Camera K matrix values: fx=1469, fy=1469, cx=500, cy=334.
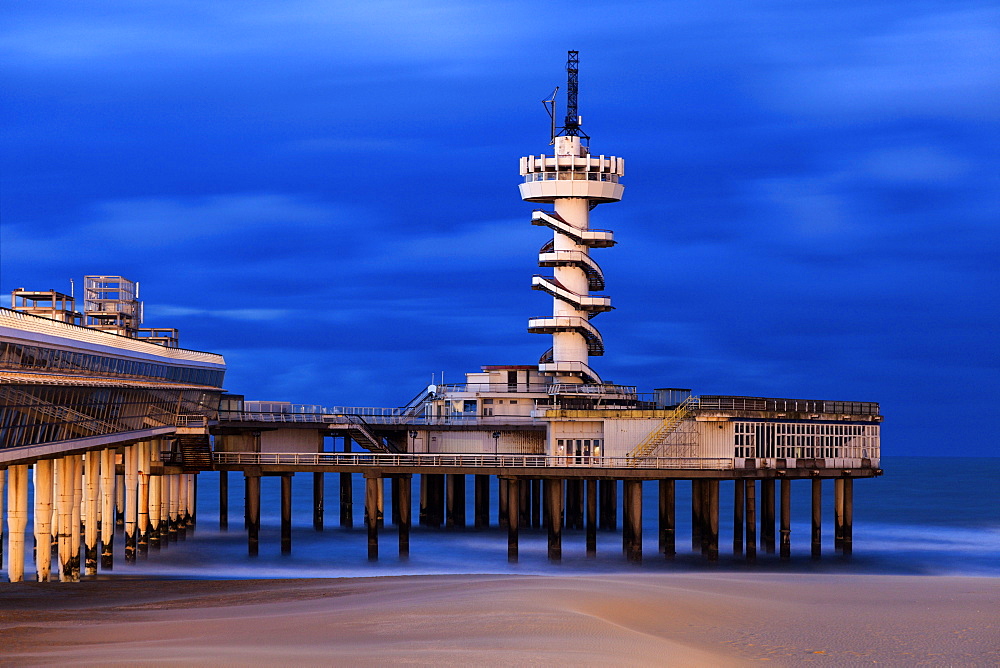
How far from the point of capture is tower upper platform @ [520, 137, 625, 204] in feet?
252

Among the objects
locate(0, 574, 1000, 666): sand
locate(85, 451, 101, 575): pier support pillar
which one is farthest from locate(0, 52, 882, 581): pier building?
locate(0, 574, 1000, 666): sand

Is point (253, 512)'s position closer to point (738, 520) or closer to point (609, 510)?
point (738, 520)

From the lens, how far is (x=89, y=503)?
5312 centimetres

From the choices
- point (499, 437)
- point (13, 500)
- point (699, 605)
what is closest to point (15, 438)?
A: point (13, 500)

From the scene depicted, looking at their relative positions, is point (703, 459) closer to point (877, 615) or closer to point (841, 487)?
point (841, 487)

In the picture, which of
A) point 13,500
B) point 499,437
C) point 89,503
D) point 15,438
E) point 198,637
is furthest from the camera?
point 499,437

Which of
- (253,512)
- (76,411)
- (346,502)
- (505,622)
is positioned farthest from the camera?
(346,502)

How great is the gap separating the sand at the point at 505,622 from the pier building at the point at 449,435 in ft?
18.5

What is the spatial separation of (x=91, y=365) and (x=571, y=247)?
96.0 feet

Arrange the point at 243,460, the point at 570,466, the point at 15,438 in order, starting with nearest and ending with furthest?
the point at 15,438, the point at 570,466, the point at 243,460

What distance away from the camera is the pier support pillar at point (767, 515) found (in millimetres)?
64062

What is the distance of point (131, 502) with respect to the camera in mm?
61562

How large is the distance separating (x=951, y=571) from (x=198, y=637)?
1551 inches

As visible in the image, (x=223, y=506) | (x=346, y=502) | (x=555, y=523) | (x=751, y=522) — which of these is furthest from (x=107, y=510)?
(x=751, y=522)
